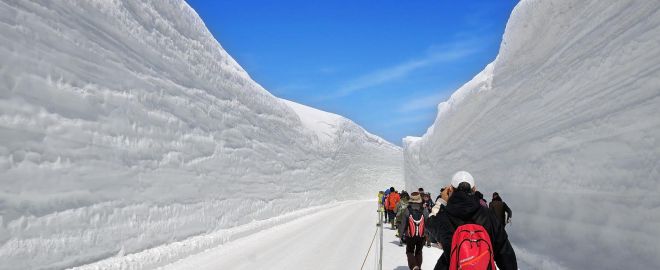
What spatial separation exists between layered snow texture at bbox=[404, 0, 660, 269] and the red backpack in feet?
11.9

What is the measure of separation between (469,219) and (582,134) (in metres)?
5.64

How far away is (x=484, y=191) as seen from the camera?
14555mm

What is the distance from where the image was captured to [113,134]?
8008 mm

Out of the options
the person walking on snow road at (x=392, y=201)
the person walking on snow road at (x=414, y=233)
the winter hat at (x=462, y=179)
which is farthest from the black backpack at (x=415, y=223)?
the person walking on snow road at (x=392, y=201)

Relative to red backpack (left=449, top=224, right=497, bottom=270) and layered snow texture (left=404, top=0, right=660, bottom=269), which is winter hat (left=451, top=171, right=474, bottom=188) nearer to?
red backpack (left=449, top=224, right=497, bottom=270)

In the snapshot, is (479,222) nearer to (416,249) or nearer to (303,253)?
(416,249)

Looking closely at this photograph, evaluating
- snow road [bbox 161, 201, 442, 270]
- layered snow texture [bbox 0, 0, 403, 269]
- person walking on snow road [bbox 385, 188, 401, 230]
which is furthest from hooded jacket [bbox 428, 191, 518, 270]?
person walking on snow road [bbox 385, 188, 401, 230]

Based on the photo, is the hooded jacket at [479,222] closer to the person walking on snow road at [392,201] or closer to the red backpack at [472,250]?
the red backpack at [472,250]

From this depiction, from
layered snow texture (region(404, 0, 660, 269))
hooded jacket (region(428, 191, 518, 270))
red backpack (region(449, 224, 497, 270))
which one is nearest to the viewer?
red backpack (region(449, 224, 497, 270))

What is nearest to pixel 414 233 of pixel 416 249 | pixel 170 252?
pixel 416 249

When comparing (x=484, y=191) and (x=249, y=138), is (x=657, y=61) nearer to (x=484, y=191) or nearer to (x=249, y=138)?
(x=484, y=191)

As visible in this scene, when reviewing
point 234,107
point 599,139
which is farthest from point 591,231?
point 234,107

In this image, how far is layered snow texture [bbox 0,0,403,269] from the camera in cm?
585

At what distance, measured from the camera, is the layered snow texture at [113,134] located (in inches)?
230
